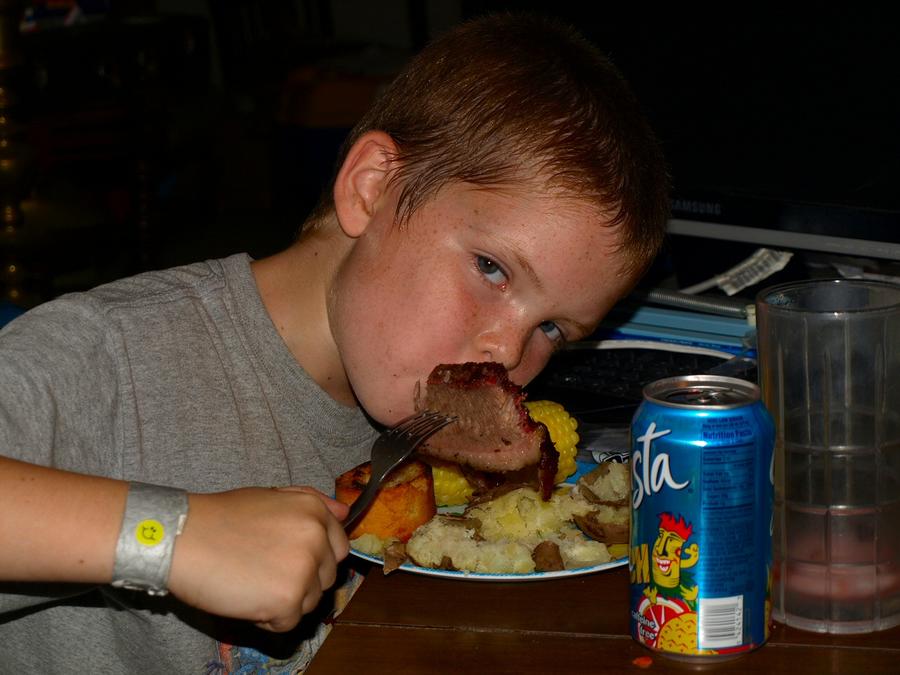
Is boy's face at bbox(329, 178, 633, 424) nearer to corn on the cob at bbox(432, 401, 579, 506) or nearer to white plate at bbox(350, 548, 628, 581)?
corn on the cob at bbox(432, 401, 579, 506)

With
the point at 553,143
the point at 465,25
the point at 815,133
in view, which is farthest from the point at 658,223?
the point at 815,133

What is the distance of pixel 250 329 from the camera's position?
139cm

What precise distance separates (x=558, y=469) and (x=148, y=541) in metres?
0.49

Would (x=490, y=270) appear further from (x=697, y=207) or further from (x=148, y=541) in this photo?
(x=697, y=207)

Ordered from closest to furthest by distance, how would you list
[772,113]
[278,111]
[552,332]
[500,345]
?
[500,345] < [552,332] < [772,113] < [278,111]

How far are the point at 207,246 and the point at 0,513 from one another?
472 centimetres

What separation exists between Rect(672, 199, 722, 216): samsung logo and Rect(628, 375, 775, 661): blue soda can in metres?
1.15

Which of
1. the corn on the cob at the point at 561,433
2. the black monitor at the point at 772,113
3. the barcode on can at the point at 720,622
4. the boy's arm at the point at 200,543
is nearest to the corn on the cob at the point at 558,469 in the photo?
the corn on the cob at the point at 561,433

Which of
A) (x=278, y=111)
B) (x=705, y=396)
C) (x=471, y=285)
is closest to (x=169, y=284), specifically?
(x=471, y=285)

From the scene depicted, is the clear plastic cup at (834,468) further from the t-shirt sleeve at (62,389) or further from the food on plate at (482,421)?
the t-shirt sleeve at (62,389)

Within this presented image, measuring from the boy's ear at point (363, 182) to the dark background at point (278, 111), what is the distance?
2.67 feet

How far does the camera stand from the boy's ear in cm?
136

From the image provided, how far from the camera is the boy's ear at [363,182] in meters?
1.36

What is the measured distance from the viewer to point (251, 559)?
92 cm
